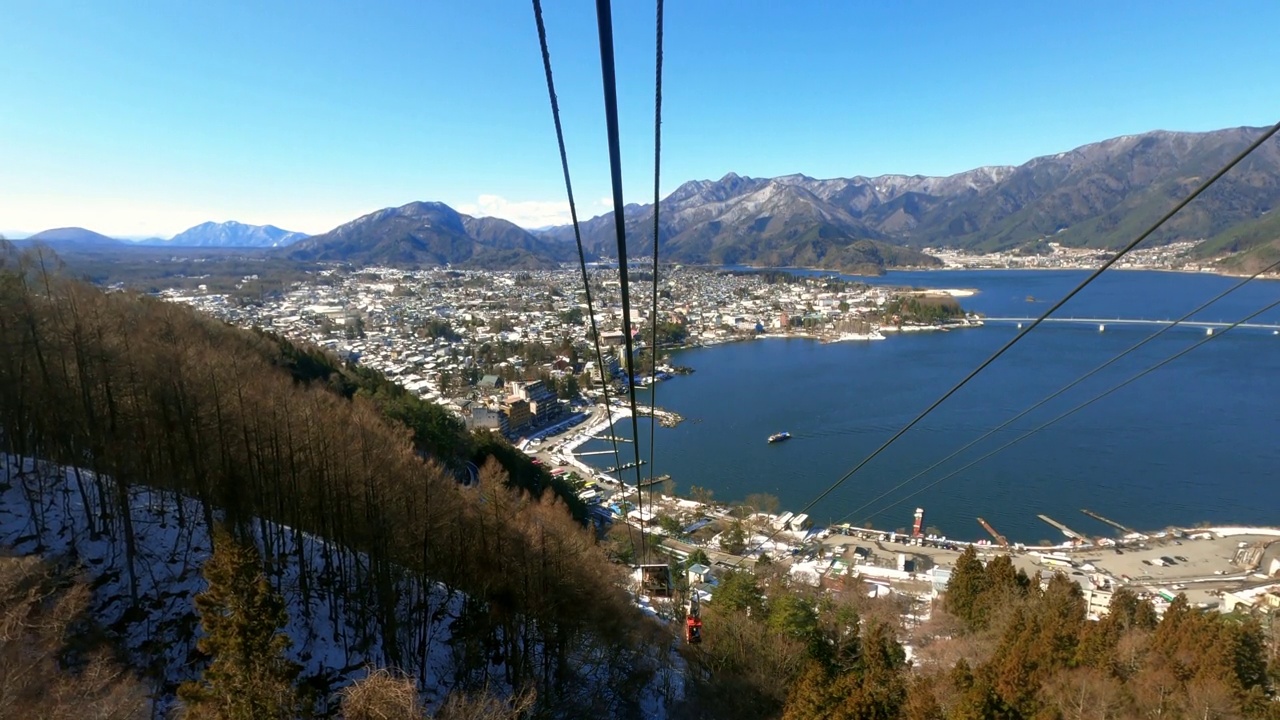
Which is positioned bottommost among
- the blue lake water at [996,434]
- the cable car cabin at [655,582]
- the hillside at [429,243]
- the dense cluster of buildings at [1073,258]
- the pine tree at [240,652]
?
the blue lake water at [996,434]

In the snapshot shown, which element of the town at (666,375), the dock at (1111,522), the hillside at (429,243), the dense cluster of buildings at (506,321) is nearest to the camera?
the town at (666,375)

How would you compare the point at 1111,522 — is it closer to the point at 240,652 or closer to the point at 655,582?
the point at 655,582

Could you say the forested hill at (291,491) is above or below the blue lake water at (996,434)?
→ above

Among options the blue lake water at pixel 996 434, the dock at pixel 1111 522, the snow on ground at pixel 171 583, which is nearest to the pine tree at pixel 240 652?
the snow on ground at pixel 171 583

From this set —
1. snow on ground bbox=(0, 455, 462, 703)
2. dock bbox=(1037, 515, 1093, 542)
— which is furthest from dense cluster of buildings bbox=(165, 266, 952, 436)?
snow on ground bbox=(0, 455, 462, 703)

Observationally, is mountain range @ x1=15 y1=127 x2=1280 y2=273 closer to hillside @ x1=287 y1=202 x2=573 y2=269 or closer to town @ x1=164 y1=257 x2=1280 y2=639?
hillside @ x1=287 y1=202 x2=573 y2=269

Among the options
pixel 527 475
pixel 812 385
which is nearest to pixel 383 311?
pixel 812 385

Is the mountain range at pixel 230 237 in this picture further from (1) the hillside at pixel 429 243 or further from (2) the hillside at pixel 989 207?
(2) the hillside at pixel 989 207

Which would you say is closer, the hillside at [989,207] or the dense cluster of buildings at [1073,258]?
the dense cluster of buildings at [1073,258]
